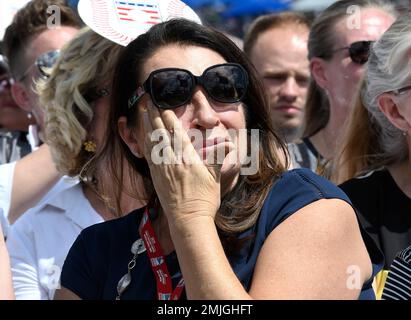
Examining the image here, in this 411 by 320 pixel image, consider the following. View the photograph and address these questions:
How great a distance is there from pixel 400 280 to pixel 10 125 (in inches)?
128

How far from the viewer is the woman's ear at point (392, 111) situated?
9.86ft

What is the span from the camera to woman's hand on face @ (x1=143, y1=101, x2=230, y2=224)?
2094 mm

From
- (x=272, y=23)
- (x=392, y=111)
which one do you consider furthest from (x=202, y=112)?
(x=272, y=23)

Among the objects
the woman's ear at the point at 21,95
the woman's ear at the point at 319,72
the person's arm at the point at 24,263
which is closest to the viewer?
the person's arm at the point at 24,263

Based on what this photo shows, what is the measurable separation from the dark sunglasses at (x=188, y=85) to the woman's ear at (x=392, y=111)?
0.87 meters

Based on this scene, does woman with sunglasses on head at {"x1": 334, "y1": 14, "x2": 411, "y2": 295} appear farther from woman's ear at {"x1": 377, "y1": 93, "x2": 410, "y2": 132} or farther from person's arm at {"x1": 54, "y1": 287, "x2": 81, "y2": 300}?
person's arm at {"x1": 54, "y1": 287, "x2": 81, "y2": 300}

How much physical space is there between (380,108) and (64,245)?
1236 millimetres

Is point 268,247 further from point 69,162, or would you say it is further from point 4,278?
point 69,162

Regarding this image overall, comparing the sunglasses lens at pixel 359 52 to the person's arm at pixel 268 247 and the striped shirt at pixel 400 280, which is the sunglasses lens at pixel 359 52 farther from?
the person's arm at pixel 268 247

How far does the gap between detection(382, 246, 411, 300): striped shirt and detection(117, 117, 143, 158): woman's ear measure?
2.58ft

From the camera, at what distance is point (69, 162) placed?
341 cm

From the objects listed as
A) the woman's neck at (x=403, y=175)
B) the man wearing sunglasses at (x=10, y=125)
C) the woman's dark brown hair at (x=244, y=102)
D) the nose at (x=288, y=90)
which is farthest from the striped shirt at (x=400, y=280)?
the nose at (x=288, y=90)

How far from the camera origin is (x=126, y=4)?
10.00 feet
